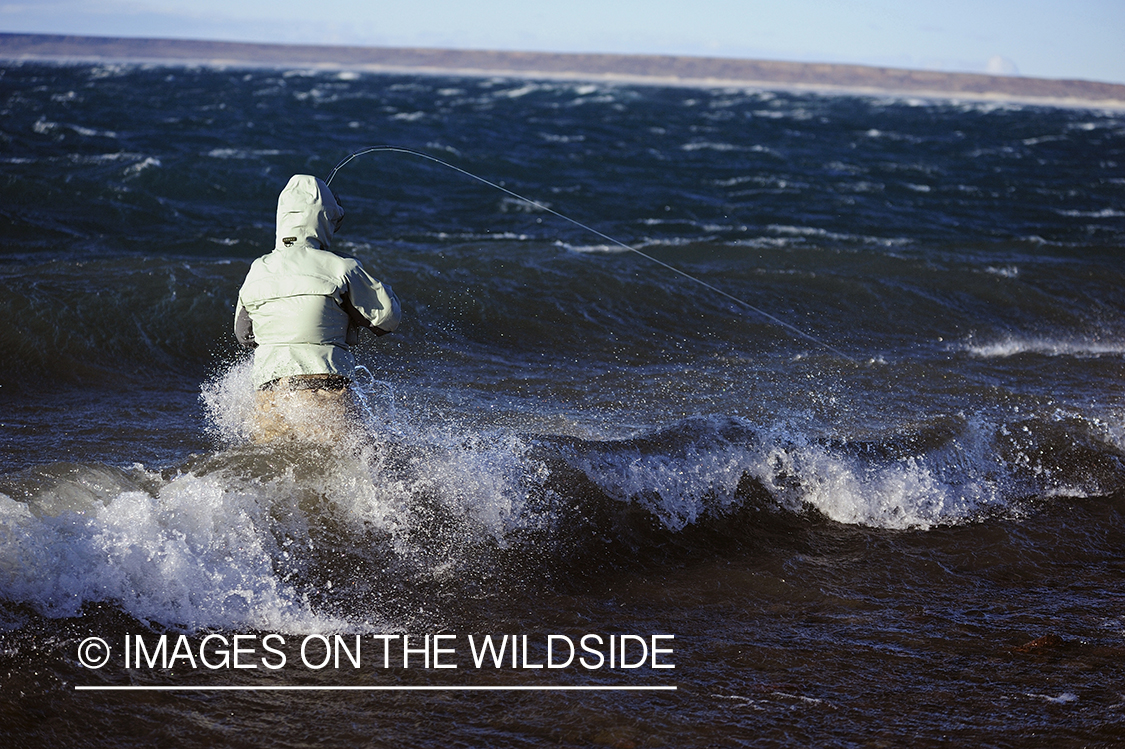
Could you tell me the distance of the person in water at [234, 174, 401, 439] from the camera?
4.36 m

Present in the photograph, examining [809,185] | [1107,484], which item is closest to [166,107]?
[809,185]

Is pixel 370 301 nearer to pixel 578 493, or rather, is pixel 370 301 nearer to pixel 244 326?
pixel 244 326

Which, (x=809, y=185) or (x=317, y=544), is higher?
(x=809, y=185)

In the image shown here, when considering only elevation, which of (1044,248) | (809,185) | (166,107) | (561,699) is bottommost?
(561,699)

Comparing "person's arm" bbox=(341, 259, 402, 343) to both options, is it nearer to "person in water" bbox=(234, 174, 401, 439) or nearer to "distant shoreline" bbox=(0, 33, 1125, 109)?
"person in water" bbox=(234, 174, 401, 439)

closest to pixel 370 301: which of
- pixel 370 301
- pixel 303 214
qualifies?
pixel 370 301

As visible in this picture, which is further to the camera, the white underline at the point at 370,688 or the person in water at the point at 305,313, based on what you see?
the person in water at the point at 305,313

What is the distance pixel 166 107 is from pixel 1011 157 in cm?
2699

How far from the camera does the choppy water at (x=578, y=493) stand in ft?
11.0

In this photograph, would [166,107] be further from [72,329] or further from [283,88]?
[72,329]

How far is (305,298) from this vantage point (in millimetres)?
4355

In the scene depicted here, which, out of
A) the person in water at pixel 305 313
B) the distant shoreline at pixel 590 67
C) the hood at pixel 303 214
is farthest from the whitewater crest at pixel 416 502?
the distant shoreline at pixel 590 67

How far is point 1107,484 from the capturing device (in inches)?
233

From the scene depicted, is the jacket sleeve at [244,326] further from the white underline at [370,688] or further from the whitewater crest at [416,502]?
the white underline at [370,688]
